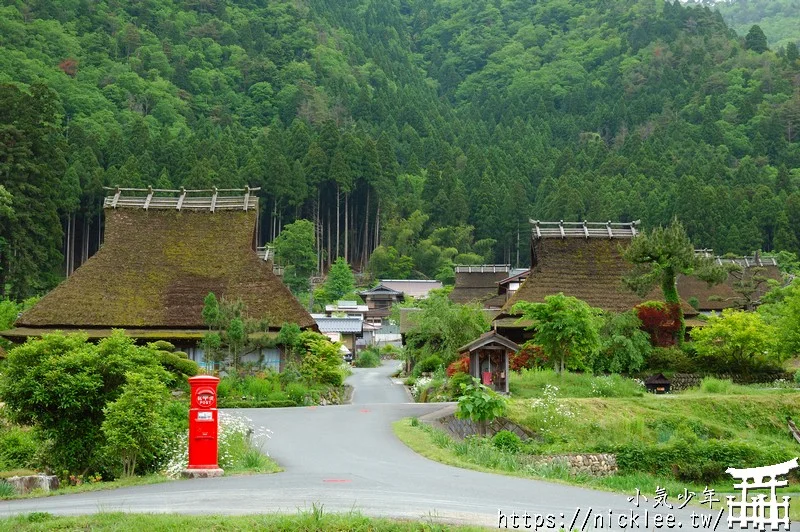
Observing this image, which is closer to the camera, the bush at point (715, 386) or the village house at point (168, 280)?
the bush at point (715, 386)

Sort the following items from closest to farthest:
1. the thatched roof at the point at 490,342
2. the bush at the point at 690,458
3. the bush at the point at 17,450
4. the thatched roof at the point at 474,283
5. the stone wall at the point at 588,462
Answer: the bush at the point at 17,450 < the stone wall at the point at 588,462 < the bush at the point at 690,458 < the thatched roof at the point at 490,342 < the thatched roof at the point at 474,283

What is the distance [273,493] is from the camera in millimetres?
15164

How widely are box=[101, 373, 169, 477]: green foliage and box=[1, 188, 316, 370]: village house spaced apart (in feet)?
56.9

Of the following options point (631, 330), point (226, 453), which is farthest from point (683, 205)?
point (226, 453)

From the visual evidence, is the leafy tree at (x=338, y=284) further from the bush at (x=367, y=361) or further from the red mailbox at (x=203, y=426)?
the red mailbox at (x=203, y=426)

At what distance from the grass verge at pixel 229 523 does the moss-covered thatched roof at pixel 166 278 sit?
2375 cm

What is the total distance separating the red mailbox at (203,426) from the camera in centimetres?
1741

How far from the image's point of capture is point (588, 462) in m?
22.8

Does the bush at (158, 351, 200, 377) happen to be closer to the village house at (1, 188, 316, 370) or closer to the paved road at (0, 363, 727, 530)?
the village house at (1, 188, 316, 370)

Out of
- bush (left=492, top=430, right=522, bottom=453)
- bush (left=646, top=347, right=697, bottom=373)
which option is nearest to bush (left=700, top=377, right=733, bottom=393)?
bush (left=646, top=347, right=697, bottom=373)

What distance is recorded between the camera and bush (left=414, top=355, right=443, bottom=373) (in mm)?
42062

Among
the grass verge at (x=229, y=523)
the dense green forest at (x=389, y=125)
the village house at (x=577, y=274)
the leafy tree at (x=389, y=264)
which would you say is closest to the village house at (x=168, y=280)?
the village house at (x=577, y=274)

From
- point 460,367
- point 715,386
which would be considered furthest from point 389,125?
point 715,386

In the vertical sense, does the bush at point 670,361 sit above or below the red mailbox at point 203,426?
above
